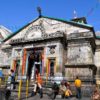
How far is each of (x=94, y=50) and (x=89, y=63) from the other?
402 centimetres

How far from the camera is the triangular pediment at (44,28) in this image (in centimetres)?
2569

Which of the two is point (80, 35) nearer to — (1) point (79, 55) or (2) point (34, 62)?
(1) point (79, 55)

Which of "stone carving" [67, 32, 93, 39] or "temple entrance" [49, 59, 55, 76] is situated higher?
"stone carving" [67, 32, 93, 39]

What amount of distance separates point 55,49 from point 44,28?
12.3ft

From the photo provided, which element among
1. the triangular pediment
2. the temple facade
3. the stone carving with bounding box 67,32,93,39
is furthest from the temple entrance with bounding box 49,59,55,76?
the triangular pediment

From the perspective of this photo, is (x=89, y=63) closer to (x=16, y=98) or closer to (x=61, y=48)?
(x=61, y=48)

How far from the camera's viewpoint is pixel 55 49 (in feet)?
80.5

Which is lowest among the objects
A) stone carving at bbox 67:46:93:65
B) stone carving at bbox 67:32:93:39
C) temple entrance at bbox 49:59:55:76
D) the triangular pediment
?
temple entrance at bbox 49:59:55:76

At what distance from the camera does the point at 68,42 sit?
81.9ft

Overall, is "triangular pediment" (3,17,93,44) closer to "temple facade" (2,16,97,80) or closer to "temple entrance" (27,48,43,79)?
"temple facade" (2,16,97,80)

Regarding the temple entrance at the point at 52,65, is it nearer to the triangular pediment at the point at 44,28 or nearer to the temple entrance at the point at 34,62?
the temple entrance at the point at 34,62

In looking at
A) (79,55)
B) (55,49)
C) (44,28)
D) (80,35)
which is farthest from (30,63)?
(80,35)

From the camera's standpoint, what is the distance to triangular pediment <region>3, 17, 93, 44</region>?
25688mm

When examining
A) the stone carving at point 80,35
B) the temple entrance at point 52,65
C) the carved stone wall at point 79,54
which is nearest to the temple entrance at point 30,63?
the temple entrance at point 52,65
